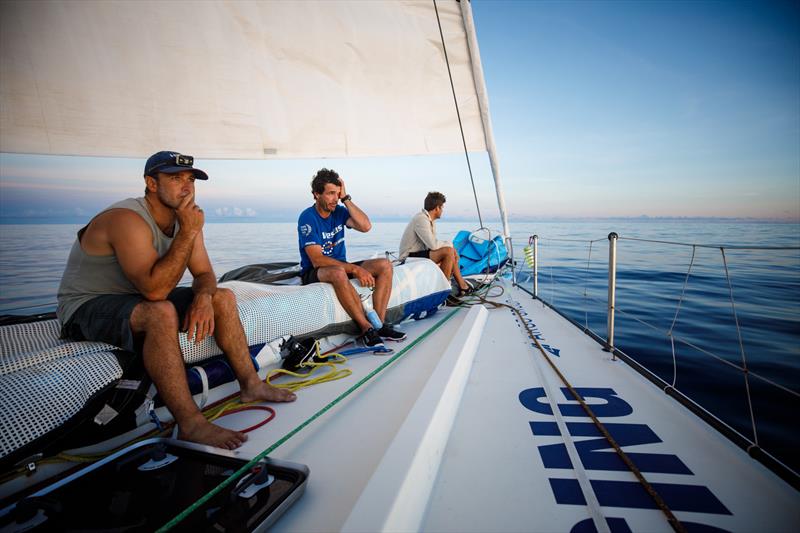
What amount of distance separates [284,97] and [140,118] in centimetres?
128

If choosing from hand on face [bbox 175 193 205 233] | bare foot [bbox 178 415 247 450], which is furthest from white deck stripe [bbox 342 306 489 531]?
hand on face [bbox 175 193 205 233]

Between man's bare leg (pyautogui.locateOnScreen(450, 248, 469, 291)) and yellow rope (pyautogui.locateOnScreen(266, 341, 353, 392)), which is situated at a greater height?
man's bare leg (pyautogui.locateOnScreen(450, 248, 469, 291))

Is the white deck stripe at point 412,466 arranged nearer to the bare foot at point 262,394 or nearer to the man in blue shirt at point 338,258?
the bare foot at point 262,394

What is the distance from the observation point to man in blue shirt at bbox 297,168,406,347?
2314 mm

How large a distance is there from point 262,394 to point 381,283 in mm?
1187

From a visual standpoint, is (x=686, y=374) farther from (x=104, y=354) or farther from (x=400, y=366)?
(x=104, y=354)

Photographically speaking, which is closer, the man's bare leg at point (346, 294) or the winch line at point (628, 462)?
the winch line at point (628, 462)

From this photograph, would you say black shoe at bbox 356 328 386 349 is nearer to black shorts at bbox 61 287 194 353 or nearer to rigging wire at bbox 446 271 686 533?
rigging wire at bbox 446 271 686 533

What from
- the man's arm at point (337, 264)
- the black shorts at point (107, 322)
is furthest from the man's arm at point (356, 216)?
the black shorts at point (107, 322)

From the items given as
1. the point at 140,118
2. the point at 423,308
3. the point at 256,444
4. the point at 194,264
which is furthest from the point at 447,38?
the point at 256,444

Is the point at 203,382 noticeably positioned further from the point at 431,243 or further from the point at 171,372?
the point at 431,243

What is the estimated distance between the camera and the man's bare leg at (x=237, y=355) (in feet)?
5.08

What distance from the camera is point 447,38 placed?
3416mm

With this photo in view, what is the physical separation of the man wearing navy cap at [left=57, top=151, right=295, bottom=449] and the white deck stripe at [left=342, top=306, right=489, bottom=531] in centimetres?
62
